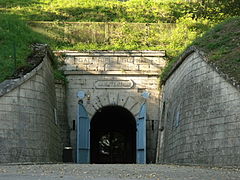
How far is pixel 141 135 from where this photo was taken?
22.1 metres

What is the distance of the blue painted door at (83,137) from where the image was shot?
71.8ft

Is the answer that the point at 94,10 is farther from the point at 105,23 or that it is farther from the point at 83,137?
the point at 83,137

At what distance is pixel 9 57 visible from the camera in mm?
19656

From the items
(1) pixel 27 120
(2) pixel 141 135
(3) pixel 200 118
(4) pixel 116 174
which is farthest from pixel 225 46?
(4) pixel 116 174

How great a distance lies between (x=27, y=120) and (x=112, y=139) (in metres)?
17.1

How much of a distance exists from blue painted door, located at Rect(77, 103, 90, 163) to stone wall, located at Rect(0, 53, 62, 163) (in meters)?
2.42

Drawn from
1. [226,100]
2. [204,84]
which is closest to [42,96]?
[204,84]

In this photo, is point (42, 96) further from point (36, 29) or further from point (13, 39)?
point (36, 29)

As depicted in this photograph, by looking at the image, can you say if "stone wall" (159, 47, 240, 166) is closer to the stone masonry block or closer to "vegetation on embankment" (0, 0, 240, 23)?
the stone masonry block

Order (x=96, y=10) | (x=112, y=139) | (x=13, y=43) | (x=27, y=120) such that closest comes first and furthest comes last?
(x=27, y=120) < (x=13, y=43) < (x=96, y=10) < (x=112, y=139)

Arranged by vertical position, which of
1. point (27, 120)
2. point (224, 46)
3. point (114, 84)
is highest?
point (224, 46)

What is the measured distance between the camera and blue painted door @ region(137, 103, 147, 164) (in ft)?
71.5

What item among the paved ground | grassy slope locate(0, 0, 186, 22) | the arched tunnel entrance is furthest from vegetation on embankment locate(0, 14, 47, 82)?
the paved ground

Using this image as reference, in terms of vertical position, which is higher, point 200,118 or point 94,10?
point 94,10
